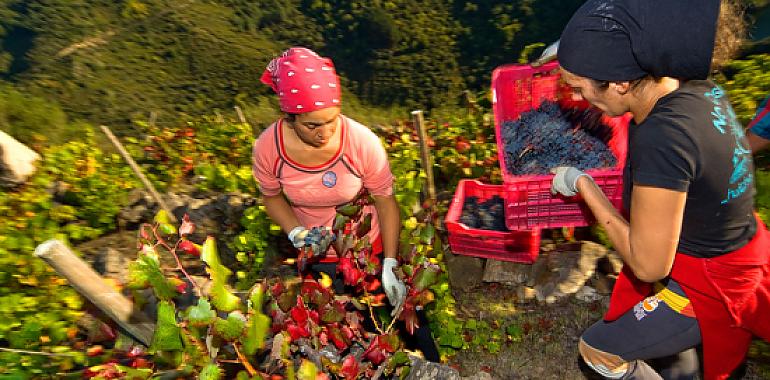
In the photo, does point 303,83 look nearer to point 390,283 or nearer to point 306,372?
point 390,283

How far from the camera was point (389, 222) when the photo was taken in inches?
89.4

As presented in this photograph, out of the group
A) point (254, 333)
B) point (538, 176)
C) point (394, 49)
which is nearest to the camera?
point (254, 333)

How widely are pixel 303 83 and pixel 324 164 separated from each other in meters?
0.45

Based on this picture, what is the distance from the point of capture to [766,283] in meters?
1.57

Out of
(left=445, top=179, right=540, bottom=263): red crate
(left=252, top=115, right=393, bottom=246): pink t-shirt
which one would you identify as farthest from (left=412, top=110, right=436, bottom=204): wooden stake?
(left=252, top=115, right=393, bottom=246): pink t-shirt

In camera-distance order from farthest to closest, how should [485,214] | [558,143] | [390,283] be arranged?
1. [485,214]
2. [558,143]
3. [390,283]

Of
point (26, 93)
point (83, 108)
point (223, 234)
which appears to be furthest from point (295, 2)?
point (223, 234)

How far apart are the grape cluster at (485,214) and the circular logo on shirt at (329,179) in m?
1.40

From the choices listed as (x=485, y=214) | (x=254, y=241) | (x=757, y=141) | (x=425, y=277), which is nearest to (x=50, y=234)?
(x=254, y=241)

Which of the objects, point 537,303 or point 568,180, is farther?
point 537,303

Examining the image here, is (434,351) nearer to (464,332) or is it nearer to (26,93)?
(464,332)

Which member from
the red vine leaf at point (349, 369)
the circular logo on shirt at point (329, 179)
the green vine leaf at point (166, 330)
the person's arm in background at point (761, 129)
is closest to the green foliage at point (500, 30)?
the person's arm in background at point (761, 129)

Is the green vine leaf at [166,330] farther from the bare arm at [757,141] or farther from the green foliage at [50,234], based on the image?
the bare arm at [757,141]

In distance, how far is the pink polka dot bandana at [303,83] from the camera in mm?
1901
